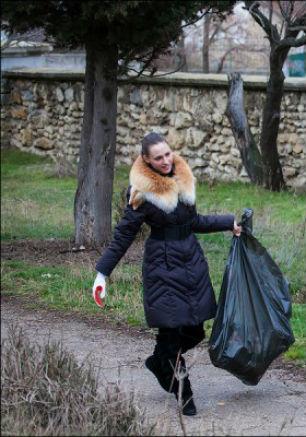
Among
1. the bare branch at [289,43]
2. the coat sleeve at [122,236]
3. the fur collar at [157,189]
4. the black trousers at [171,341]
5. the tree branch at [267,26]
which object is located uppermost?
the tree branch at [267,26]

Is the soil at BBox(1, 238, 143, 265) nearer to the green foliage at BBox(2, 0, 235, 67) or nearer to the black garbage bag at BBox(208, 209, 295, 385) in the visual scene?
the green foliage at BBox(2, 0, 235, 67)

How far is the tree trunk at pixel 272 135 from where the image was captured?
1279 cm

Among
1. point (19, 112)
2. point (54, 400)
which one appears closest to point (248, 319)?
point (54, 400)

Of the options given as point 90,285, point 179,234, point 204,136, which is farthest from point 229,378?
point 204,136

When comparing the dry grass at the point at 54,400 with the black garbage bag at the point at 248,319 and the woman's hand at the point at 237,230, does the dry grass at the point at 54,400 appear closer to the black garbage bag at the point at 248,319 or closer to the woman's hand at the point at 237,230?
the black garbage bag at the point at 248,319

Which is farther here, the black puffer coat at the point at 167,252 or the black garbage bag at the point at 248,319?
the black garbage bag at the point at 248,319

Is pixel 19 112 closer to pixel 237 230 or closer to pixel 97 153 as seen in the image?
pixel 97 153

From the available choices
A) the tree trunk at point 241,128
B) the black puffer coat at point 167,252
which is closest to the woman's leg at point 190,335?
the black puffer coat at point 167,252

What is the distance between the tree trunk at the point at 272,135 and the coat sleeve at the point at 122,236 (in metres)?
8.20

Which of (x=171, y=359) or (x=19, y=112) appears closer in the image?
(x=171, y=359)

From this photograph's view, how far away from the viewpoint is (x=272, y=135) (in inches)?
517

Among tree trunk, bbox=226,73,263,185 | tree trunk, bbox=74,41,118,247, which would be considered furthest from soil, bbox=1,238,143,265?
tree trunk, bbox=226,73,263,185

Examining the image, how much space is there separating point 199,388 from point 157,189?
1279 mm

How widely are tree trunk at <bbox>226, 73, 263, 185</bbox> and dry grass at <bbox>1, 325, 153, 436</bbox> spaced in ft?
30.1
